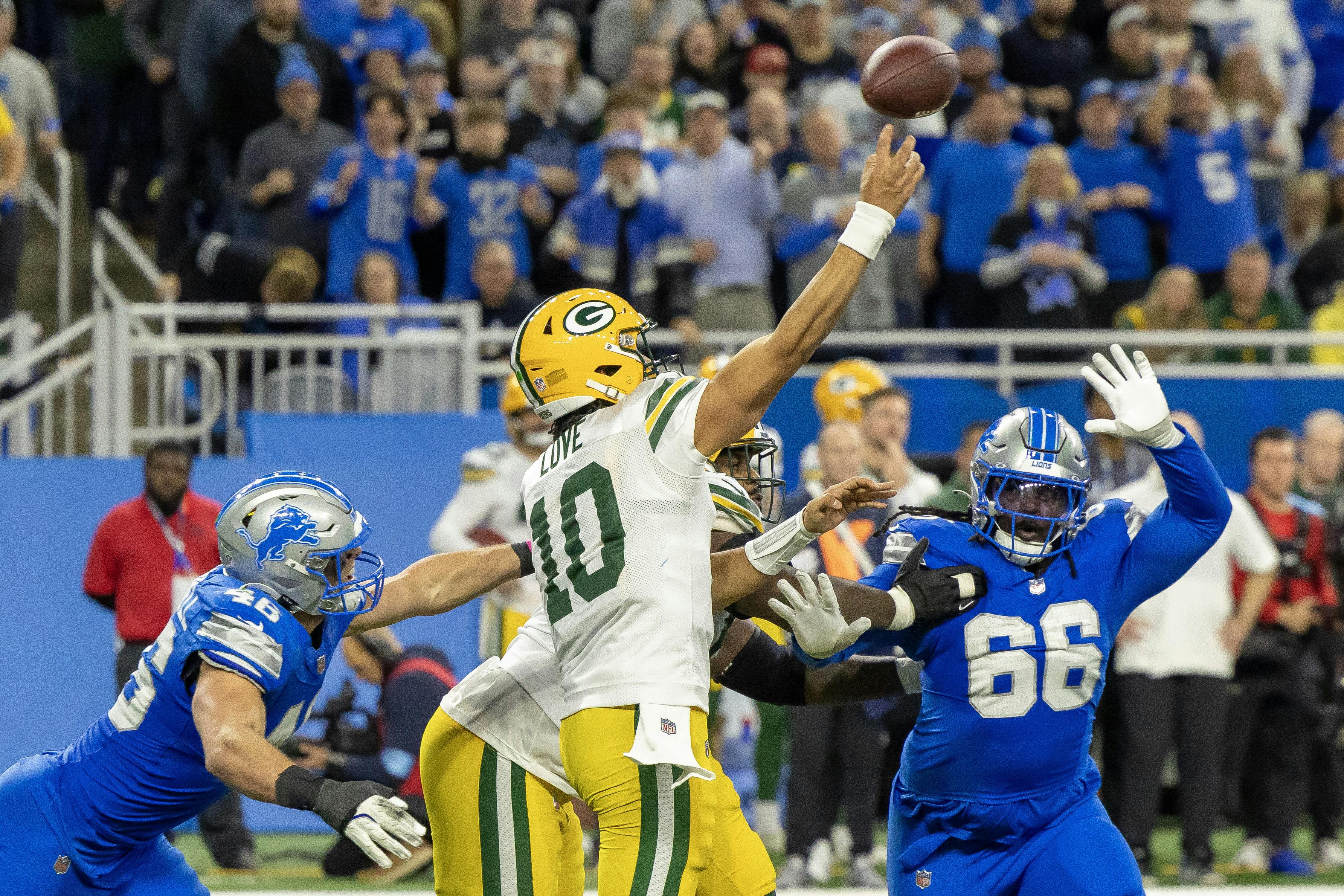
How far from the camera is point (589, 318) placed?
178 inches

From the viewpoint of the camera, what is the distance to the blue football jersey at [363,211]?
1012 centimetres

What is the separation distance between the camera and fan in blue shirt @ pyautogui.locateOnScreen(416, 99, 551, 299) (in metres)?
10.2

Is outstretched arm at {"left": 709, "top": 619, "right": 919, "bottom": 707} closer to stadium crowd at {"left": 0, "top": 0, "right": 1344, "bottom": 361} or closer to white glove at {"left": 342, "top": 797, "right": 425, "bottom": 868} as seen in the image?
white glove at {"left": 342, "top": 797, "right": 425, "bottom": 868}

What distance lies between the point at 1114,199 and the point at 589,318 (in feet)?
21.7

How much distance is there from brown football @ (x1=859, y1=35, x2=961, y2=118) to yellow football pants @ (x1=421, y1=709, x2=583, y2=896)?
6.88 ft

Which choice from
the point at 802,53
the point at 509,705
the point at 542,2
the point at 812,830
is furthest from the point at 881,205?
the point at 542,2

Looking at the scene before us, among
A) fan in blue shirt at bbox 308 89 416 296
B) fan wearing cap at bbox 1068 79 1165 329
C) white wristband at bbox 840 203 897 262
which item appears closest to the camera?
white wristband at bbox 840 203 897 262

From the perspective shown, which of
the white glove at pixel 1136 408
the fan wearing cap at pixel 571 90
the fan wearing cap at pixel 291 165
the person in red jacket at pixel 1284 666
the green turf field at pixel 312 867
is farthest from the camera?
the fan wearing cap at pixel 571 90

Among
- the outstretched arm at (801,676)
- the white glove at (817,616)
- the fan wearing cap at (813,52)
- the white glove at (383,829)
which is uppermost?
the fan wearing cap at (813,52)

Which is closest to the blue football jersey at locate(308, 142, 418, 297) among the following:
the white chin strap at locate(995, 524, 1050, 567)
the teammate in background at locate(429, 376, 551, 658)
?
the teammate in background at locate(429, 376, 551, 658)

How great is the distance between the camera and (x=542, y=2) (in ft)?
39.5

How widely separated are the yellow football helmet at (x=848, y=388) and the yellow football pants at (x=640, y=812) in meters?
4.79

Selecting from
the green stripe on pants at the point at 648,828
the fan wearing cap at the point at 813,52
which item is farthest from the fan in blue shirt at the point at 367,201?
the green stripe on pants at the point at 648,828

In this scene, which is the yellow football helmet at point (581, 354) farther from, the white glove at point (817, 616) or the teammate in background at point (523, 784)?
the white glove at point (817, 616)
